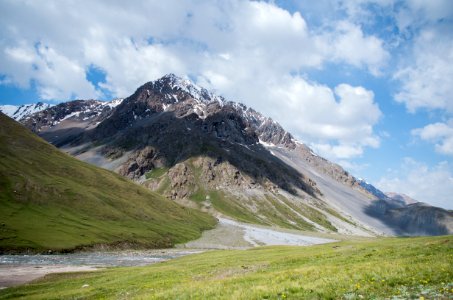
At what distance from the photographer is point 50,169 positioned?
175m

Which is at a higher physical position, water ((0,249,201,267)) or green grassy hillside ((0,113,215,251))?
green grassy hillside ((0,113,215,251))

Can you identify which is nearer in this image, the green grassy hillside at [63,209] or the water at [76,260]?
the water at [76,260]

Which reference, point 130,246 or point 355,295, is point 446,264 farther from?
point 130,246

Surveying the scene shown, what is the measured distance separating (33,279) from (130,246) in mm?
79012

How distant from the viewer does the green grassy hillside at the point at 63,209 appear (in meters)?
105

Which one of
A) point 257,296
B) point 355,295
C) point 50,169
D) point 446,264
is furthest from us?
point 50,169

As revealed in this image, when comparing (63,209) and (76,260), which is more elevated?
(63,209)

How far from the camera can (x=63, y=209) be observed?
5399 inches

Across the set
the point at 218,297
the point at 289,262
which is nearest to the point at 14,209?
the point at 289,262

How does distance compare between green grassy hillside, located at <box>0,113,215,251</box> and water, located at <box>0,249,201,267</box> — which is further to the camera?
green grassy hillside, located at <box>0,113,215,251</box>

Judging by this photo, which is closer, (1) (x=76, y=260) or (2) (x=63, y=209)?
(1) (x=76, y=260)

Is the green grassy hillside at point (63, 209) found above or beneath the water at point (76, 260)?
above

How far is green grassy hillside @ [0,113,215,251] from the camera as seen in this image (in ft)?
344

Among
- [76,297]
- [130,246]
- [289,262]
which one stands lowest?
[130,246]
